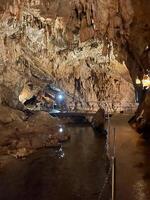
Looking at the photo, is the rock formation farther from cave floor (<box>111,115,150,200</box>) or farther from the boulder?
cave floor (<box>111,115,150,200</box>)

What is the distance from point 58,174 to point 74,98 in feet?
55.3

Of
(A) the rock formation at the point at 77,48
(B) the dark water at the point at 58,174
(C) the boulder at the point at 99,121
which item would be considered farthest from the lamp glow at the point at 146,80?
(B) the dark water at the point at 58,174

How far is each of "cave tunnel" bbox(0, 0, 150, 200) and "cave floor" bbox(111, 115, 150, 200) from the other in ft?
0.12

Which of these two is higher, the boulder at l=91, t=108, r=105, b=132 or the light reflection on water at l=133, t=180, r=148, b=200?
the boulder at l=91, t=108, r=105, b=132

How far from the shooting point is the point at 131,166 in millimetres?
13055

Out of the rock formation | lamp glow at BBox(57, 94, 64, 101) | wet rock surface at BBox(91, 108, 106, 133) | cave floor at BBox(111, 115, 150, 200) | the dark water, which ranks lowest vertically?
the dark water

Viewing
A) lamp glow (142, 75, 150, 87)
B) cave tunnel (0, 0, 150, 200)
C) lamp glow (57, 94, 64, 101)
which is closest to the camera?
cave tunnel (0, 0, 150, 200)

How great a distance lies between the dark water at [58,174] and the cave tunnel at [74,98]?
3 centimetres

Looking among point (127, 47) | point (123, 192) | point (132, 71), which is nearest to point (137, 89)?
point (132, 71)

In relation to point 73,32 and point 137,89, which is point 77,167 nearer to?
point 73,32

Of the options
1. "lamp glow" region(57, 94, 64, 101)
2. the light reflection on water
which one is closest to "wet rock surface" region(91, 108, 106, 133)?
"lamp glow" region(57, 94, 64, 101)

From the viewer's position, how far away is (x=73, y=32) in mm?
25125

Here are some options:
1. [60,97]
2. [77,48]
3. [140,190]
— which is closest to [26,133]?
[77,48]

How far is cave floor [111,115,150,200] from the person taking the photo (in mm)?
10453
